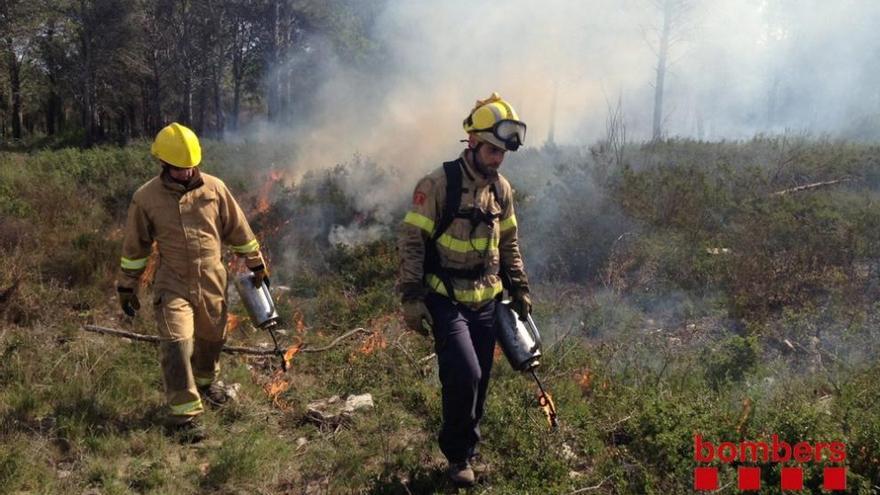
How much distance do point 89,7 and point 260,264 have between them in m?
23.0

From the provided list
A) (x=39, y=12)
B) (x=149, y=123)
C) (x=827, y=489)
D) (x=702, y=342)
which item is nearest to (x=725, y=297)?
(x=702, y=342)

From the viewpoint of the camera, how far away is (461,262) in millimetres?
2943

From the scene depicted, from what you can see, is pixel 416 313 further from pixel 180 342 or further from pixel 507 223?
pixel 180 342

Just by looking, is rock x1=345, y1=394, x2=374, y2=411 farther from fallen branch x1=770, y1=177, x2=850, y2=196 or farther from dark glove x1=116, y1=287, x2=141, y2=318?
fallen branch x1=770, y1=177, x2=850, y2=196

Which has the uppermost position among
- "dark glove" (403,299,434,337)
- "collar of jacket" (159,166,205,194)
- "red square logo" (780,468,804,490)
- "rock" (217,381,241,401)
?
A: "collar of jacket" (159,166,205,194)

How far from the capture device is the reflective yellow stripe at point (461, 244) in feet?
9.57

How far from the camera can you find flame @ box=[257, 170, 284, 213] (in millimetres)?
8363

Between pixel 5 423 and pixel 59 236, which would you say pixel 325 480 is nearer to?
pixel 5 423

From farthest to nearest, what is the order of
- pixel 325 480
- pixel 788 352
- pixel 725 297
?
pixel 725 297 → pixel 788 352 → pixel 325 480

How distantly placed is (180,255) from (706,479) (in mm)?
3195

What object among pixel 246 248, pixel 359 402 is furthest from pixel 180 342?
pixel 359 402

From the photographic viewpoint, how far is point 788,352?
5.03 metres

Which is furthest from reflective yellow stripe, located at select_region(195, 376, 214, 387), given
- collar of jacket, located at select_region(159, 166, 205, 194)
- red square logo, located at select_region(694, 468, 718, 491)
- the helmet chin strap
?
red square logo, located at select_region(694, 468, 718, 491)

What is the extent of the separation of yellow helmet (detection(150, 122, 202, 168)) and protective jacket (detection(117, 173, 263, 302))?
0.17 m
